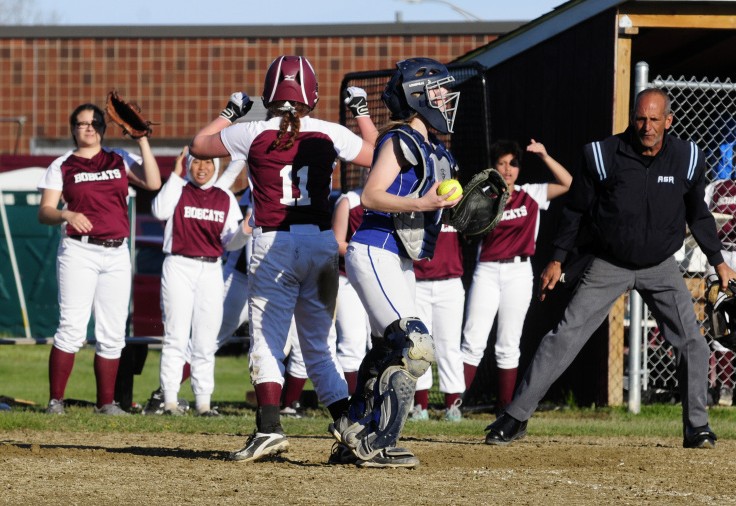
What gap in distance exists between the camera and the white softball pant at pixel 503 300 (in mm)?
10719

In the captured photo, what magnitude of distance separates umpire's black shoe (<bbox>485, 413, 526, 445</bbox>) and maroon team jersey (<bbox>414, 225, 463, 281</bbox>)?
271cm

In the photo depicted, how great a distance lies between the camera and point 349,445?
6.62 m

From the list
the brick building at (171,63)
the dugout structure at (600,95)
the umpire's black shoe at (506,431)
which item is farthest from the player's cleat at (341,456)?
the brick building at (171,63)

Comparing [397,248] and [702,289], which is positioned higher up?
[397,248]

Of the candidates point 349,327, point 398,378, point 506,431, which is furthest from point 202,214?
point 398,378

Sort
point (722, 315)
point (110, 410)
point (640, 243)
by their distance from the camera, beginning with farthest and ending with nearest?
point (110, 410) < point (722, 315) < point (640, 243)

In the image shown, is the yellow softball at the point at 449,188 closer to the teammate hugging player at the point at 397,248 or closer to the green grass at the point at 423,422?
the teammate hugging player at the point at 397,248

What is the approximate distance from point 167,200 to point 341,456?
4.31m

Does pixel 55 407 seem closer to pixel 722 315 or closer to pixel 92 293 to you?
pixel 92 293

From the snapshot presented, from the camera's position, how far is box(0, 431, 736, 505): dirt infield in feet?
19.2

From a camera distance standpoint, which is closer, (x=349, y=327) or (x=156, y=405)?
(x=349, y=327)

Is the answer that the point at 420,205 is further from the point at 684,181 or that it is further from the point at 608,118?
the point at 608,118

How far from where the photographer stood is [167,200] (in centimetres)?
1072

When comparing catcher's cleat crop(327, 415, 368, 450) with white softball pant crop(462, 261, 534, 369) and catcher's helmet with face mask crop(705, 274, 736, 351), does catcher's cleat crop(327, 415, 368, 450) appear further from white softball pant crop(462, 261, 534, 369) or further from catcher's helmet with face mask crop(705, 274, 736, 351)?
white softball pant crop(462, 261, 534, 369)
